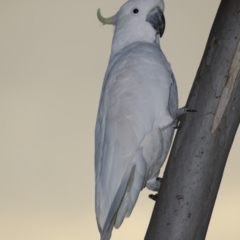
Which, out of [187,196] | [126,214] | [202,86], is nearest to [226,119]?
[202,86]

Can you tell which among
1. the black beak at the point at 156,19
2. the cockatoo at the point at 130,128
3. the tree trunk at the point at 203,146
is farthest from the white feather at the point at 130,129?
the black beak at the point at 156,19

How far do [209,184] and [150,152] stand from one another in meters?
0.33

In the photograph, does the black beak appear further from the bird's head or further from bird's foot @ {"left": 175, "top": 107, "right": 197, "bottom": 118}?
bird's foot @ {"left": 175, "top": 107, "right": 197, "bottom": 118}

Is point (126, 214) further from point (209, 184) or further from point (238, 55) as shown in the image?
point (238, 55)

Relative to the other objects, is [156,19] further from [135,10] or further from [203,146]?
[203,146]

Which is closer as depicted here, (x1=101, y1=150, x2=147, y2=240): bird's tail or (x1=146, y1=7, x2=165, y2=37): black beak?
(x1=101, y1=150, x2=147, y2=240): bird's tail

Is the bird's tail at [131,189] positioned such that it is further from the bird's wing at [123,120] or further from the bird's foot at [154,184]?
the bird's foot at [154,184]

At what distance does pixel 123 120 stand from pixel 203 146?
12.9 inches

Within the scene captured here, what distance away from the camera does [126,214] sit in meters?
1.48

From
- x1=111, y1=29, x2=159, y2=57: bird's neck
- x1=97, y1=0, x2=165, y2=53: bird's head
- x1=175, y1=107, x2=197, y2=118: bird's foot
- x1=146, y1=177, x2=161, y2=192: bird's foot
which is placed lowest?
x1=146, y1=177, x2=161, y2=192: bird's foot

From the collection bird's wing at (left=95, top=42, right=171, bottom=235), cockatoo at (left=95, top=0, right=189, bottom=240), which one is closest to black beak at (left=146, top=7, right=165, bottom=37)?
cockatoo at (left=95, top=0, right=189, bottom=240)

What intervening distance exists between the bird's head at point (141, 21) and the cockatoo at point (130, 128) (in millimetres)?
229

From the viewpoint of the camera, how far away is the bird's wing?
1.36 metres

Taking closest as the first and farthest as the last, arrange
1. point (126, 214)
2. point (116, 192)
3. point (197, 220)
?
point (197, 220) → point (116, 192) → point (126, 214)
